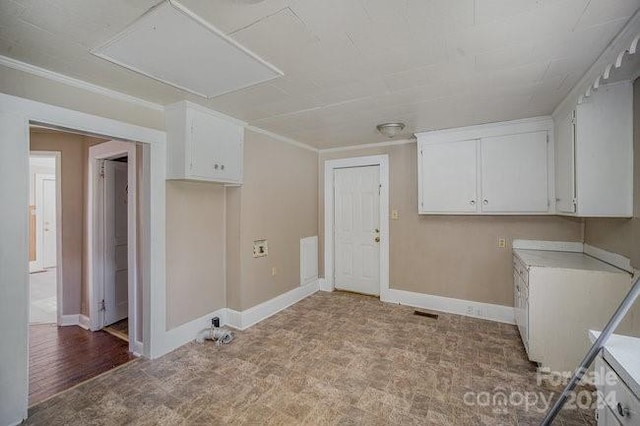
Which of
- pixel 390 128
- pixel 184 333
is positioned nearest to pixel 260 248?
pixel 184 333

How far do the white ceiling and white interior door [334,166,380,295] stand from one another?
6.02 ft

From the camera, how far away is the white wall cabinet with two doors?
307 centimetres

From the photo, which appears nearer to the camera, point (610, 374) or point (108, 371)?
point (610, 374)

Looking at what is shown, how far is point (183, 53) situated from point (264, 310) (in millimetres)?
2922

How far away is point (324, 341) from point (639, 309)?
252 centimetres

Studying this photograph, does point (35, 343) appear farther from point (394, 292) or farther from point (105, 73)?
point (394, 292)

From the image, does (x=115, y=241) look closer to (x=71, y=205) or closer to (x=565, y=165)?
(x=71, y=205)

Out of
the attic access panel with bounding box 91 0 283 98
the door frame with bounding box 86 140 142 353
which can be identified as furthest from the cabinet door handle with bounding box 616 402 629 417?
the door frame with bounding box 86 140 142 353

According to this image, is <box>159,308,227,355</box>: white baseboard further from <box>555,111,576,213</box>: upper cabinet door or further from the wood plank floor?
<box>555,111,576,213</box>: upper cabinet door

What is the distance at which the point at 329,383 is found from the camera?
7.58 ft

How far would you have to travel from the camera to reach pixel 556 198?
2.89 meters

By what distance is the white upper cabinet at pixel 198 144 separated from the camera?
2.67m

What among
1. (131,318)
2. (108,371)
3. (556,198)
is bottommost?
(108,371)

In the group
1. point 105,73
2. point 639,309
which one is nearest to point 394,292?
point 639,309
